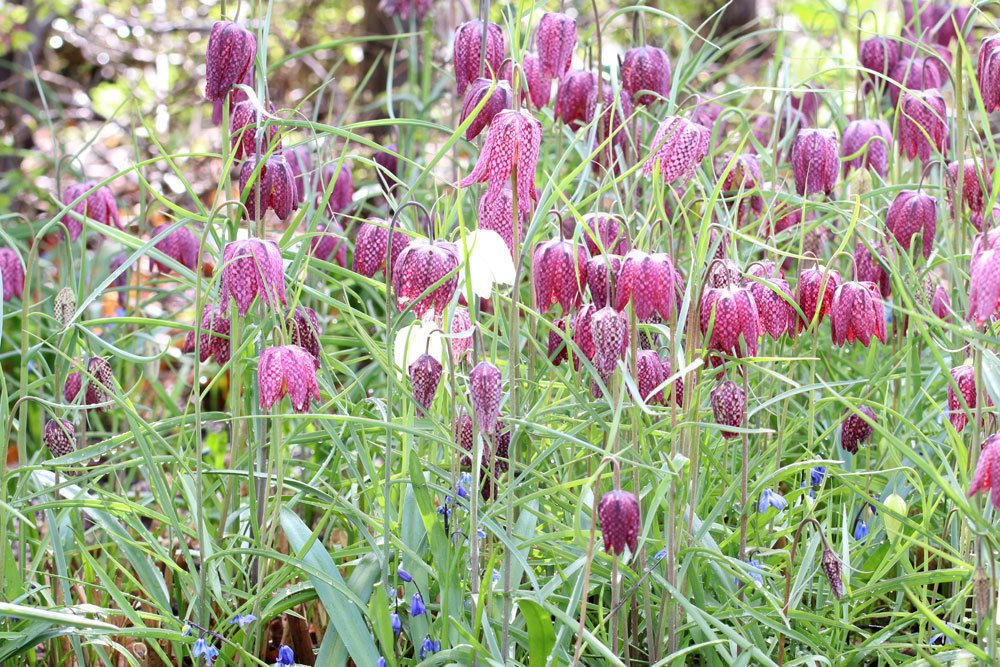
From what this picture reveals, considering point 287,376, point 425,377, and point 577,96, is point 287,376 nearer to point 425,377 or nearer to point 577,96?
point 425,377

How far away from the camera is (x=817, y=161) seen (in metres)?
1.83

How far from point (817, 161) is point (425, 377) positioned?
841mm

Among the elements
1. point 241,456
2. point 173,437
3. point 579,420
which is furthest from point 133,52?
point 579,420

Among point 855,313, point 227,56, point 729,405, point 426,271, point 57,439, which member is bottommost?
point 57,439

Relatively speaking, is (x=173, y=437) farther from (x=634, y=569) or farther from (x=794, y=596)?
(x=794, y=596)

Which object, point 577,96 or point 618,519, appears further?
point 577,96

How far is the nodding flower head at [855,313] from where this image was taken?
1.56m

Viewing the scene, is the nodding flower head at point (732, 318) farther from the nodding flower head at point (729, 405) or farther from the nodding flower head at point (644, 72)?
the nodding flower head at point (644, 72)

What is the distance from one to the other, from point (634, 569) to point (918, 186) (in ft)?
2.60

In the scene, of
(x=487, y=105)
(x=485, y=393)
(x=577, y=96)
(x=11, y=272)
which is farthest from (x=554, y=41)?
(x=11, y=272)

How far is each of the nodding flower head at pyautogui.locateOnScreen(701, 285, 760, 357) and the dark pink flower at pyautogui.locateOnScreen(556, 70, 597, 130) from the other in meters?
0.71

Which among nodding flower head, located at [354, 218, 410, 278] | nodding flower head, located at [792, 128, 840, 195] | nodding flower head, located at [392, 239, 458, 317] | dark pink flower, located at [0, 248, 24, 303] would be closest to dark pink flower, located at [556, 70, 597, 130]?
nodding flower head, located at [792, 128, 840, 195]

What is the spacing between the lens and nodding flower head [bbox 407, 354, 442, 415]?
1.38 metres

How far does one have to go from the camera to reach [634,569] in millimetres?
1647
